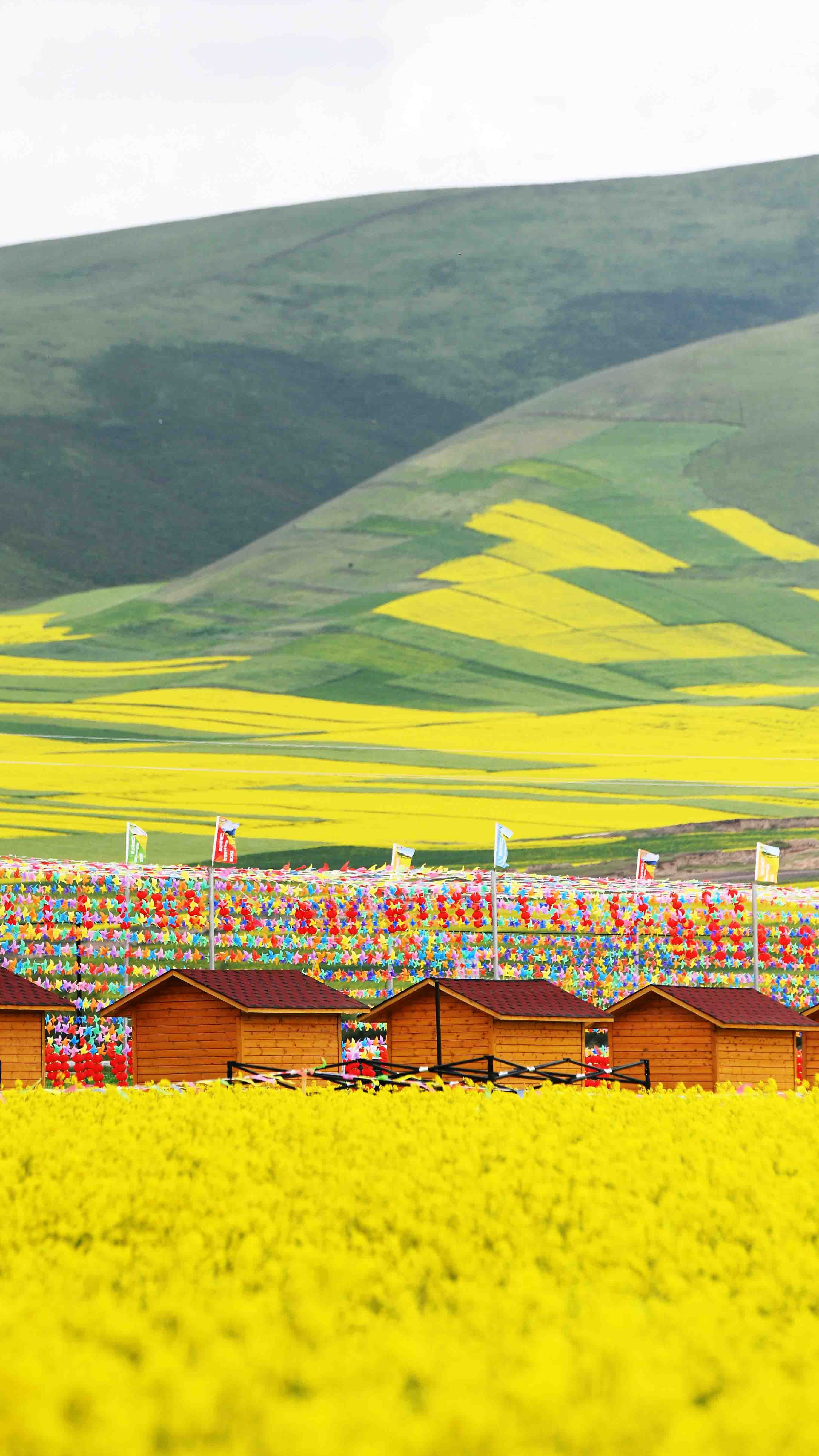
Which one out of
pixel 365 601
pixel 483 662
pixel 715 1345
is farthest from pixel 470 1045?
pixel 365 601

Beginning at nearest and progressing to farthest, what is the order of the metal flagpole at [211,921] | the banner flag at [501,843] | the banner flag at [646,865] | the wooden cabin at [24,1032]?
the wooden cabin at [24,1032]
the metal flagpole at [211,921]
the banner flag at [501,843]
the banner flag at [646,865]

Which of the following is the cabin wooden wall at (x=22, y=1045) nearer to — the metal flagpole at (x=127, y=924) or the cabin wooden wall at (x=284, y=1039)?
the cabin wooden wall at (x=284, y=1039)

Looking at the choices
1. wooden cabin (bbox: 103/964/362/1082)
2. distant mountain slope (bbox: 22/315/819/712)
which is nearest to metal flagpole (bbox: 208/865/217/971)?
wooden cabin (bbox: 103/964/362/1082)

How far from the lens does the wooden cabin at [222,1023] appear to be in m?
25.9

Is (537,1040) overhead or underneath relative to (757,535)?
underneath

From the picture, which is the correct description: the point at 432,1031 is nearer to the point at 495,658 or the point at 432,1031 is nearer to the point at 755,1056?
the point at 755,1056

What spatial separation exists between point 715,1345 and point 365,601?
74325mm

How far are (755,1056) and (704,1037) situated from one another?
38.8 inches

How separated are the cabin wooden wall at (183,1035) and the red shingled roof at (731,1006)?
21.8 ft

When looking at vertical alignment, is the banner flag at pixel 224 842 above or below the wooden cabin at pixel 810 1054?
above

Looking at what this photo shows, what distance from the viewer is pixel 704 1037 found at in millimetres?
27750

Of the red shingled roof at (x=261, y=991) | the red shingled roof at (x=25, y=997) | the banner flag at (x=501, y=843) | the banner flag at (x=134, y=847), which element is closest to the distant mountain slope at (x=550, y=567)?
the banner flag at (x=501, y=843)

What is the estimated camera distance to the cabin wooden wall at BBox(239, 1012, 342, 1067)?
26.0 meters

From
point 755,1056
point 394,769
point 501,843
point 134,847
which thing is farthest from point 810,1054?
point 394,769
